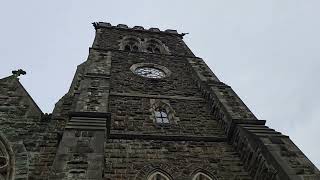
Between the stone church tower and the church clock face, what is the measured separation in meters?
0.13

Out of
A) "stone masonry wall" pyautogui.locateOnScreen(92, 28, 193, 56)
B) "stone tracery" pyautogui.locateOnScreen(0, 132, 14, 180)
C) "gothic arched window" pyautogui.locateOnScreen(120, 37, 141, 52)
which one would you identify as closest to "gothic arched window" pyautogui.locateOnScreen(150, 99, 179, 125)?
"stone tracery" pyautogui.locateOnScreen(0, 132, 14, 180)

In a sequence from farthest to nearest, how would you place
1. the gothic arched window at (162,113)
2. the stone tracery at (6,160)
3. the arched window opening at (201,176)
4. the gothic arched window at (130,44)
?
the gothic arched window at (130,44) → the gothic arched window at (162,113) → the arched window opening at (201,176) → the stone tracery at (6,160)

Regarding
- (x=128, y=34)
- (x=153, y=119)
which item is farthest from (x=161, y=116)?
(x=128, y=34)

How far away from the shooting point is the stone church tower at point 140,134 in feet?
30.1

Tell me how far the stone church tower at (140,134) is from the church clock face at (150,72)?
0.13 metres

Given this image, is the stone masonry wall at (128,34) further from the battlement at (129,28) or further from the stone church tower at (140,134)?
the stone church tower at (140,134)

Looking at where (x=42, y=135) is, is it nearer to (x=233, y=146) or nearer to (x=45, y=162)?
(x=45, y=162)

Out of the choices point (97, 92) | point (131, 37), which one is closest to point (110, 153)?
point (97, 92)

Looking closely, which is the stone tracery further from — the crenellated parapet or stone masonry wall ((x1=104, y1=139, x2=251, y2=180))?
the crenellated parapet

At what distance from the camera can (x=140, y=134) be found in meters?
11.4

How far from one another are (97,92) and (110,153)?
106 inches

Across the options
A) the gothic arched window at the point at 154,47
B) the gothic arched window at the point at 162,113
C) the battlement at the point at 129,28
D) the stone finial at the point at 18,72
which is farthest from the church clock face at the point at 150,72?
the battlement at the point at 129,28

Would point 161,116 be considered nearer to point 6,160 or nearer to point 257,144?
point 257,144

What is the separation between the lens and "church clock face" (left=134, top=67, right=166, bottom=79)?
54.1ft
